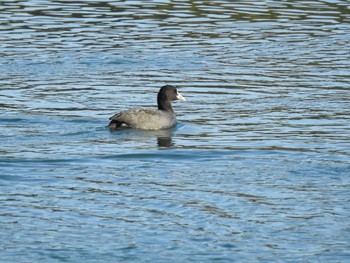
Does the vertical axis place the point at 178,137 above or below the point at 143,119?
below

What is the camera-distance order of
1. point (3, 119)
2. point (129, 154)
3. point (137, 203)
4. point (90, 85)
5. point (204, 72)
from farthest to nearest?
point (204, 72), point (90, 85), point (3, 119), point (129, 154), point (137, 203)

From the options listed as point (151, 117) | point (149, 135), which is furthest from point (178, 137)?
point (151, 117)

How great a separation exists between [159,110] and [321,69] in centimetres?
636

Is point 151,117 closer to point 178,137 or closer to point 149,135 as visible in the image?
point 149,135

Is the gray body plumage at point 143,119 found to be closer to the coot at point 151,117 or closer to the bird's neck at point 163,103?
the coot at point 151,117

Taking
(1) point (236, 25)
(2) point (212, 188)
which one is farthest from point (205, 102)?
(1) point (236, 25)

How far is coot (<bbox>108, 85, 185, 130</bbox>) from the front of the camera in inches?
798

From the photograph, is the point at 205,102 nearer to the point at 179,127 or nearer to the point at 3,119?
the point at 179,127

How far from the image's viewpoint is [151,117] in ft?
68.1

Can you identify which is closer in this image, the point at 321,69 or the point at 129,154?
the point at 129,154

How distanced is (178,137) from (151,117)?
73cm

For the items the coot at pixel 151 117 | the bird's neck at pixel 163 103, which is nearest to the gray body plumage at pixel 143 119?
the coot at pixel 151 117

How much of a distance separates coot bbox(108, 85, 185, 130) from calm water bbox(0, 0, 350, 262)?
0.24 m

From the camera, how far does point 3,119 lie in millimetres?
20953
